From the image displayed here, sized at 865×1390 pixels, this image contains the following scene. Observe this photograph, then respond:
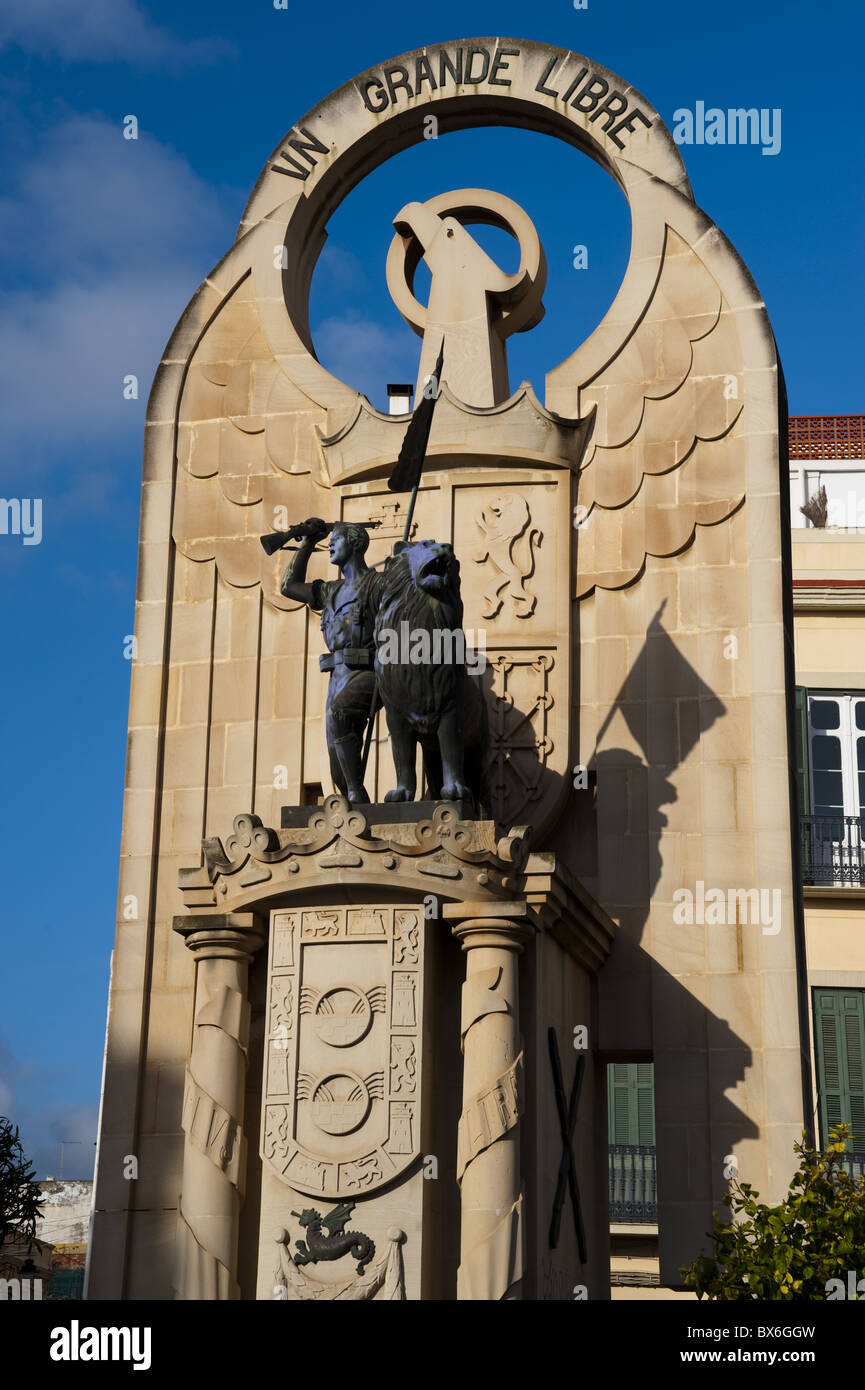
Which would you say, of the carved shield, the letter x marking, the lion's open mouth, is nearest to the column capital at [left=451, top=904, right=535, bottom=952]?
the carved shield

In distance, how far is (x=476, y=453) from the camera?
1941cm

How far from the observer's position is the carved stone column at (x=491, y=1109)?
14.3 metres

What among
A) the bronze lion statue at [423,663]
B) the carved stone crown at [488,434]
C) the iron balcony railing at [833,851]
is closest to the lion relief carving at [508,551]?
the carved stone crown at [488,434]

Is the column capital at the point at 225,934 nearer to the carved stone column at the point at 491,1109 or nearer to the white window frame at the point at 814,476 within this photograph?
the carved stone column at the point at 491,1109

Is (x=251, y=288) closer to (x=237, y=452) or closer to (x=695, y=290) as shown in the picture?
(x=237, y=452)

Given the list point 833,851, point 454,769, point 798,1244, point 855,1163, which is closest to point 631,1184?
point 855,1163

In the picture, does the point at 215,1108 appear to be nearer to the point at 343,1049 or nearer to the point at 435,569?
the point at 343,1049

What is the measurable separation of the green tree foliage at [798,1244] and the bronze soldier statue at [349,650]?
15.2 ft

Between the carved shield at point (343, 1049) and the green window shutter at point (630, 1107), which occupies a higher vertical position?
the green window shutter at point (630, 1107)

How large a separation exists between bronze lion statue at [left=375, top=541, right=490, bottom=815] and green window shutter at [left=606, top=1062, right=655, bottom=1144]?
Answer: 12244 mm

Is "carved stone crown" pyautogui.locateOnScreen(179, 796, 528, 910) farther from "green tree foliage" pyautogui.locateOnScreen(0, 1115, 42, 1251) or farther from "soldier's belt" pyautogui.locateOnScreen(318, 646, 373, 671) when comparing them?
"green tree foliage" pyautogui.locateOnScreen(0, 1115, 42, 1251)
